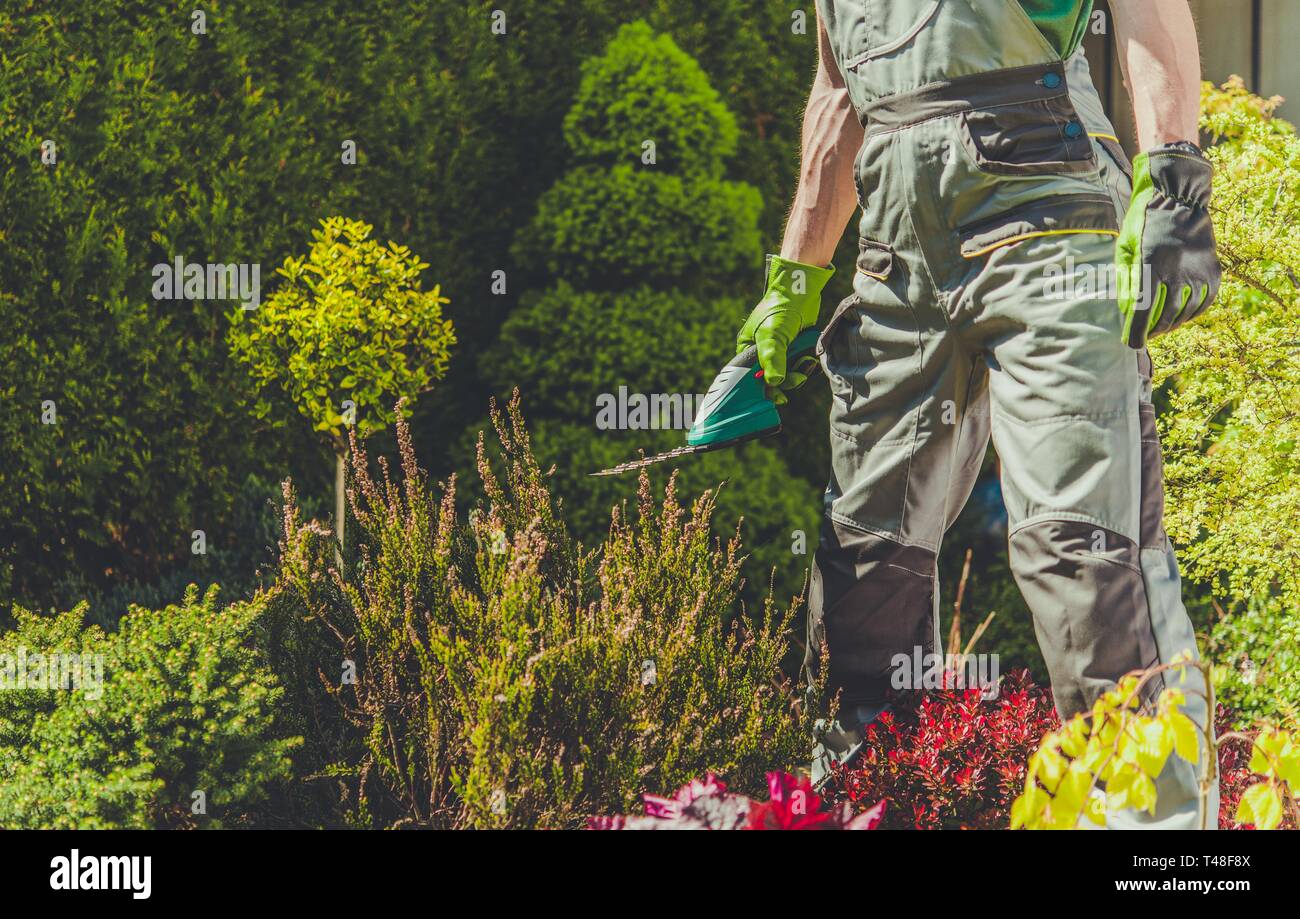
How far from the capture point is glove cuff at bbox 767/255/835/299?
3611 millimetres

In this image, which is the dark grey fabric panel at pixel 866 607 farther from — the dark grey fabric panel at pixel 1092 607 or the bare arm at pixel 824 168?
the bare arm at pixel 824 168

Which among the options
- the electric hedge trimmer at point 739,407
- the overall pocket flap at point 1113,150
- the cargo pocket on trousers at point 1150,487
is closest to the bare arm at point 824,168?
the electric hedge trimmer at point 739,407

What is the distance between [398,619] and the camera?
142 inches

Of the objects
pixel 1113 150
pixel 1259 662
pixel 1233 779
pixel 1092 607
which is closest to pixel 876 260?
pixel 1113 150

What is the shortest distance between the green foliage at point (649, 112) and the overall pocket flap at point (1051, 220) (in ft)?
8.25

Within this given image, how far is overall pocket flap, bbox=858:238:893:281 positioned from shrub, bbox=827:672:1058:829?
3.69 feet

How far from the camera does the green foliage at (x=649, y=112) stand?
5391 millimetres

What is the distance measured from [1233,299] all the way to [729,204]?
2.00 metres

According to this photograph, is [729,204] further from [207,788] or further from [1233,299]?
[207,788]

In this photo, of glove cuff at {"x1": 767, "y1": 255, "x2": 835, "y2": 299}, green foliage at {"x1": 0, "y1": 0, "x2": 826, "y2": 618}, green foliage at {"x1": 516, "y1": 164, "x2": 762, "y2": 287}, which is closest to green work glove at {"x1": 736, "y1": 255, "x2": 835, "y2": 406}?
glove cuff at {"x1": 767, "y1": 255, "x2": 835, "y2": 299}

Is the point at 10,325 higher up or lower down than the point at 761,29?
lower down

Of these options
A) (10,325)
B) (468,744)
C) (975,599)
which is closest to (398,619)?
(468,744)

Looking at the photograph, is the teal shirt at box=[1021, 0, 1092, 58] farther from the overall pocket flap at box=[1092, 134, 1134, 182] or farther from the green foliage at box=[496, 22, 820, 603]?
the green foliage at box=[496, 22, 820, 603]

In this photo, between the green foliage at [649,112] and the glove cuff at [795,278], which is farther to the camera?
the green foliage at [649,112]
